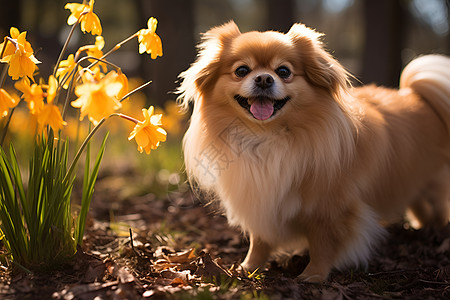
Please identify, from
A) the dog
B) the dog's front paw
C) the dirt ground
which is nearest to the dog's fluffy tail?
the dog

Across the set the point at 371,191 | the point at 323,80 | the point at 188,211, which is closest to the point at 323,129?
the point at 323,80

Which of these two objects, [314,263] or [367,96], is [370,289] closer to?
[314,263]

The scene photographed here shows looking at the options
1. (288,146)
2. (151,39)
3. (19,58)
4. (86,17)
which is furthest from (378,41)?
(19,58)

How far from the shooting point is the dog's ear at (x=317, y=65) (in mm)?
2582

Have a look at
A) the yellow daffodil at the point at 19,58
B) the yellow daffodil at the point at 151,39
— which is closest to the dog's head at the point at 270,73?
the yellow daffodil at the point at 151,39

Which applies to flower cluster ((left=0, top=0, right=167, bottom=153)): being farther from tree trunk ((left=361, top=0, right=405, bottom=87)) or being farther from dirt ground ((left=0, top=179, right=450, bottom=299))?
tree trunk ((left=361, top=0, right=405, bottom=87))

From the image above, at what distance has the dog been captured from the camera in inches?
101

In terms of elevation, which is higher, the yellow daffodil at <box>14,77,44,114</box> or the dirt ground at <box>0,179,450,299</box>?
the yellow daffodil at <box>14,77,44,114</box>

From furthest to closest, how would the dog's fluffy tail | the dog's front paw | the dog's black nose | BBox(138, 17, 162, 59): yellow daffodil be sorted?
the dog's fluffy tail, the dog's front paw, the dog's black nose, BBox(138, 17, 162, 59): yellow daffodil

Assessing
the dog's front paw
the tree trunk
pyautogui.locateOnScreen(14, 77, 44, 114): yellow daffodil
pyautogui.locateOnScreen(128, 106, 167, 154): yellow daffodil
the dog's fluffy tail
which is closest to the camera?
pyautogui.locateOnScreen(14, 77, 44, 114): yellow daffodil

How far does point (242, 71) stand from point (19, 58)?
1205 mm

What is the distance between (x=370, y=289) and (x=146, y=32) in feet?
5.83

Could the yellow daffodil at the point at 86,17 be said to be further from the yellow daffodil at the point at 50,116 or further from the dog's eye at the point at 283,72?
the dog's eye at the point at 283,72

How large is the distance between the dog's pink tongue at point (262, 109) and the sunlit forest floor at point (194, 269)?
32.7 inches
